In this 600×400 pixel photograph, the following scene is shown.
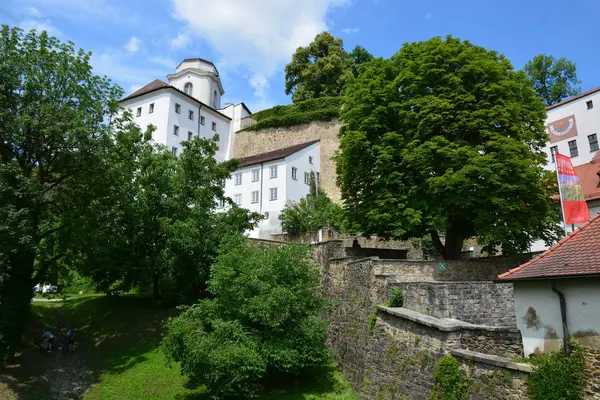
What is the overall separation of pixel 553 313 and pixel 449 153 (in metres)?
10.8

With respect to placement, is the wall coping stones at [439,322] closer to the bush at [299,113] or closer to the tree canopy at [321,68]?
the bush at [299,113]

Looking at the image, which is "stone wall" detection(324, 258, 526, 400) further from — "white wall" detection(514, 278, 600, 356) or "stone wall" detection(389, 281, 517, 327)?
"white wall" detection(514, 278, 600, 356)

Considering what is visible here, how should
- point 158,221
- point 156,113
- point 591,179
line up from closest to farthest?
point 158,221
point 591,179
point 156,113

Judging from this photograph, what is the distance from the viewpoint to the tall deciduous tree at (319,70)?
5672 centimetres

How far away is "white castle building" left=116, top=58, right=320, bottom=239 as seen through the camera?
139 ft

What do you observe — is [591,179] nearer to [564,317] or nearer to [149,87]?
[564,317]

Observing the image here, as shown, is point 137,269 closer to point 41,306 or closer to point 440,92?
point 41,306

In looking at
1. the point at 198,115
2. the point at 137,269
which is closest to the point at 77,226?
the point at 137,269

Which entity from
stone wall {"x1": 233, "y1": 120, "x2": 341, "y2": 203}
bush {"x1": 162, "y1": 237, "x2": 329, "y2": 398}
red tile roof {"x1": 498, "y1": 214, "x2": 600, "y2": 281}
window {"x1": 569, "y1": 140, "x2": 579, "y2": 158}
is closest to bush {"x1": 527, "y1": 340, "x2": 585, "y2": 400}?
red tile roof {"x1": 498, "y1": 214, "x2": 600, "y2": 281}

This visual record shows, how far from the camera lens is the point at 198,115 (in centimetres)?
5169

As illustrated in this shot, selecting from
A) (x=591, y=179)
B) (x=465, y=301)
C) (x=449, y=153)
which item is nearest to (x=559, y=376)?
(x=465, y=301)

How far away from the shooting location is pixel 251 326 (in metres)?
16.6

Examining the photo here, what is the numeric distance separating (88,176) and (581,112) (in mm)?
36813

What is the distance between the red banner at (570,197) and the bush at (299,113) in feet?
107
